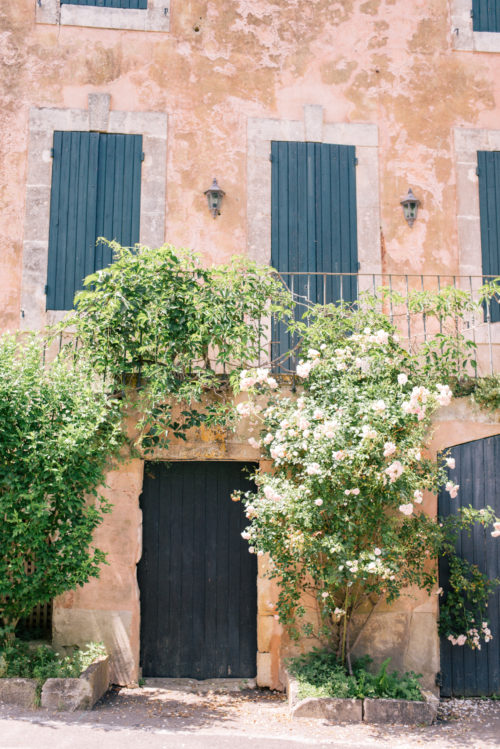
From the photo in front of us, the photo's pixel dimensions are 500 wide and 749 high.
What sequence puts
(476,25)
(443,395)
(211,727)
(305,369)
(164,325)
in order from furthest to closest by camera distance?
(476,25) < (164,325) < (305,369) < (443,395) < (211,727)

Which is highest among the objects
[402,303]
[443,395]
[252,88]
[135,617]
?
[252,88]

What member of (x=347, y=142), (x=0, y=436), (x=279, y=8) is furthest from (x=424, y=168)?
(x=0, y=436)

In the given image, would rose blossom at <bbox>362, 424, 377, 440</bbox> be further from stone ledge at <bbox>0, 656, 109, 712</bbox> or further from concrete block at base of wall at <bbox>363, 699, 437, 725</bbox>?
stone ledge at <bbox>0, 656, 109, 712</bbox>

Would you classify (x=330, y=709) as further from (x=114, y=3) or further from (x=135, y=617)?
(x=114, y=3)

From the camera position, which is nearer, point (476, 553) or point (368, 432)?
point (368, 432)

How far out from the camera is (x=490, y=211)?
8414 mm

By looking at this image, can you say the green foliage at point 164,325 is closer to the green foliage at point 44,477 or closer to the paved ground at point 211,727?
the green foliage at point 44,477

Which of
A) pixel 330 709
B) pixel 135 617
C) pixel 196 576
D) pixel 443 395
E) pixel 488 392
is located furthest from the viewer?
pixel 196 576

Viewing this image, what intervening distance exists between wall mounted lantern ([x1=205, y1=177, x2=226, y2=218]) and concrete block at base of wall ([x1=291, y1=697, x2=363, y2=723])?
16.2 ft

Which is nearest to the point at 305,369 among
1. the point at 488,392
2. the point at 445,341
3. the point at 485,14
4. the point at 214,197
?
the point at 445,341

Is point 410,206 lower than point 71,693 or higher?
higher

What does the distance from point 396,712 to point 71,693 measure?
257 centimetres

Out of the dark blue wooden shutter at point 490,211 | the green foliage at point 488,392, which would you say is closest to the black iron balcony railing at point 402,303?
the dark blue wooden shutter at point 490,211

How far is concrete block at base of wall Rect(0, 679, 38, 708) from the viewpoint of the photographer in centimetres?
581
